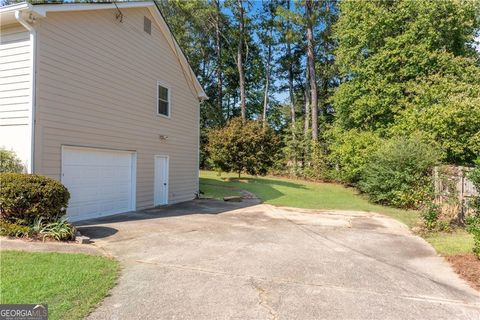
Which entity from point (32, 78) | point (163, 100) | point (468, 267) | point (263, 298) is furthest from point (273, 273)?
point (163, 100)

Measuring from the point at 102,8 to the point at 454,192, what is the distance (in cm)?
1220

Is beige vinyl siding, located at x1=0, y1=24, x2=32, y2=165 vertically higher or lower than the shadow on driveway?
higher

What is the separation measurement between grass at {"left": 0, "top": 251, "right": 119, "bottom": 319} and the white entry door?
24.4 feet

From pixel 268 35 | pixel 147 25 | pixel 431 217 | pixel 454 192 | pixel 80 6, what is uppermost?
pixel 268 35

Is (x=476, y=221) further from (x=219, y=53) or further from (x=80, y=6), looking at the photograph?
(x=219, y=53)

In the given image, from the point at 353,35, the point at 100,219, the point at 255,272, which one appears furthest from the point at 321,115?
the point at 255,272

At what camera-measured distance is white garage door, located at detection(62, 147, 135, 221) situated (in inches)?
354

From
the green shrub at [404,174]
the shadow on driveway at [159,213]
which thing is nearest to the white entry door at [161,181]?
the shadow on driveway at [159,213]

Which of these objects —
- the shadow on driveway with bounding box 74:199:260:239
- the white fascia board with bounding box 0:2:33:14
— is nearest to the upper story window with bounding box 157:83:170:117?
the shadow on driveway with bounding box 74:199:260:239

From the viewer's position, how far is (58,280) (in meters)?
4.37

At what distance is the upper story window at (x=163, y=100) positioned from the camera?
42.5 ft

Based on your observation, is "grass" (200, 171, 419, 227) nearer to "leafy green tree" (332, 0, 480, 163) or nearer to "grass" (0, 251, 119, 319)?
"leafy green tree" (332, 0, 480, 163)

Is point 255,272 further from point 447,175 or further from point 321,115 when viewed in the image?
point 321,115

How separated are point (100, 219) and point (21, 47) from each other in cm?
486
